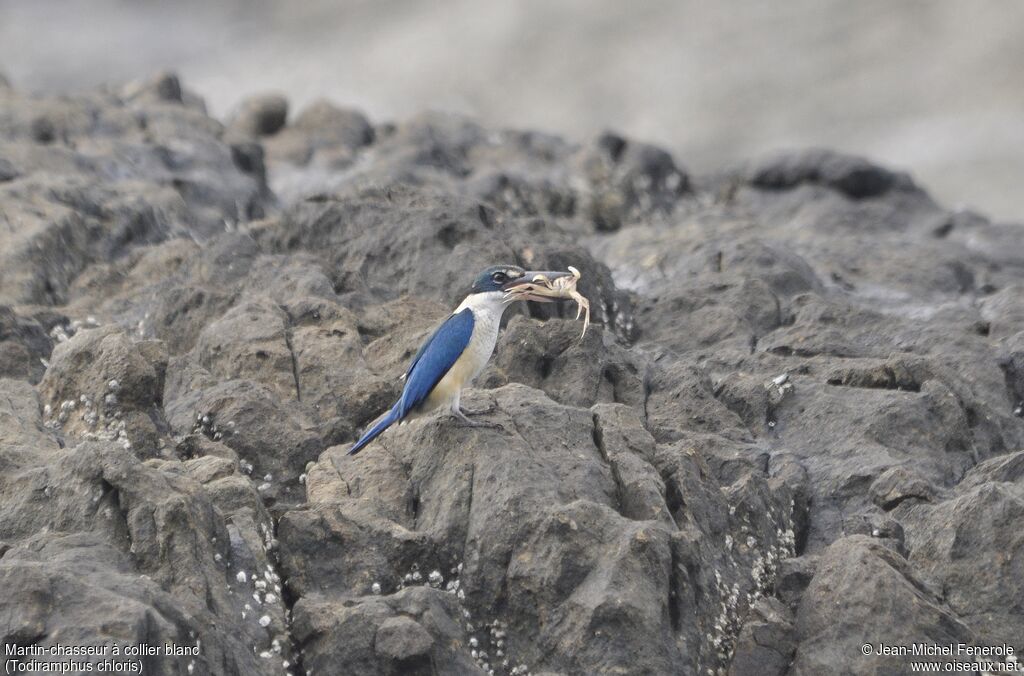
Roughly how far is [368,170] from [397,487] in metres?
17.7

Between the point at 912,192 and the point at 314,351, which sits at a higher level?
the point at 912,192

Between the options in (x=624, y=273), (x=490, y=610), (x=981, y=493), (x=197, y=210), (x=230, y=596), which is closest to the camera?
(x=230, y=596)

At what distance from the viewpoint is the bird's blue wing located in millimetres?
12680

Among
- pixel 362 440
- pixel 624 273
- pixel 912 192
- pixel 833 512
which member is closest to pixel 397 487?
pixel 362 440

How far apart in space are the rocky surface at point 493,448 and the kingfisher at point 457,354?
292 millimetres

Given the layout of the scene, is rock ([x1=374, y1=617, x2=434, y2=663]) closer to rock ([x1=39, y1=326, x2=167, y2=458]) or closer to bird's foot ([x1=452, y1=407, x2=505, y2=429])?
bird's foot ([x1=452, y1=407, x2=505, y2=429])

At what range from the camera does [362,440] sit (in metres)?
12.6

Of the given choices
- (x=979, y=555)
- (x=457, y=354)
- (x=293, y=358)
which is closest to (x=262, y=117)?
(x=293, y=358)

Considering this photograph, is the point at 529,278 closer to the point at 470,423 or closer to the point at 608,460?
the point at 470,423

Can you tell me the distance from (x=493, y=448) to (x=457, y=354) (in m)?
1.11

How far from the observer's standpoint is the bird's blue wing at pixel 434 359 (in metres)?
12.7

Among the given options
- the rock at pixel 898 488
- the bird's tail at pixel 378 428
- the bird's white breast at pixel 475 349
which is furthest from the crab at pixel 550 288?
the rock at pixel 898 488

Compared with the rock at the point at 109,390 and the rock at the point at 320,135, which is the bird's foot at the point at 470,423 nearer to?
the rock at the point at 109,390

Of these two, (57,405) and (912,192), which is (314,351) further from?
(912,192)
